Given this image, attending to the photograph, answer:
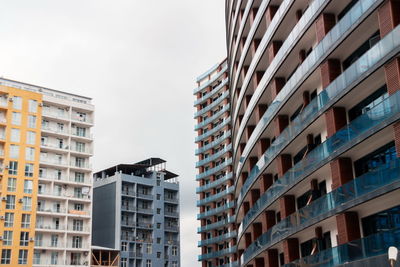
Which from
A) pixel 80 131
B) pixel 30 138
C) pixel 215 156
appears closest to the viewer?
pixel 30 138

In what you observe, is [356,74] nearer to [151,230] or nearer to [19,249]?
[19,249]

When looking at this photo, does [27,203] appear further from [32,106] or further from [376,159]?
[376,159]

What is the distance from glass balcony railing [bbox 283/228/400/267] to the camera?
25.8 m

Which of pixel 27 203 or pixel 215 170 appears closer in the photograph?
pixel 27 203

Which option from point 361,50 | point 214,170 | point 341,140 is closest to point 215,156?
point 214,170

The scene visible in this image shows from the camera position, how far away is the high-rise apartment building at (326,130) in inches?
1063

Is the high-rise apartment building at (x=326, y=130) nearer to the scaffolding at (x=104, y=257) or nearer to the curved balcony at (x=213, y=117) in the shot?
the curved balcony at (x=213, y=117)

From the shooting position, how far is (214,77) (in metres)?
105

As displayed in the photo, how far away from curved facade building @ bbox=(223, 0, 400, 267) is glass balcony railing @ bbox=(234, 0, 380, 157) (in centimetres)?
7

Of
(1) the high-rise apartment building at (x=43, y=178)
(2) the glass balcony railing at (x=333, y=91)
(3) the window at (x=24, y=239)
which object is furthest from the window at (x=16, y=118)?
(2) the glass balcony railing at (x=333, y=91)

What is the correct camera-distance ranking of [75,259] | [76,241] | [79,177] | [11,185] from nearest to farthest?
[11,185], [75,259], [76,241], [79,177]

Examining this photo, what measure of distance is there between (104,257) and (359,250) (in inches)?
3137

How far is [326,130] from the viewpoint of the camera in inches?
1384

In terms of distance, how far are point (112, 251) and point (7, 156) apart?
92.7 feet
